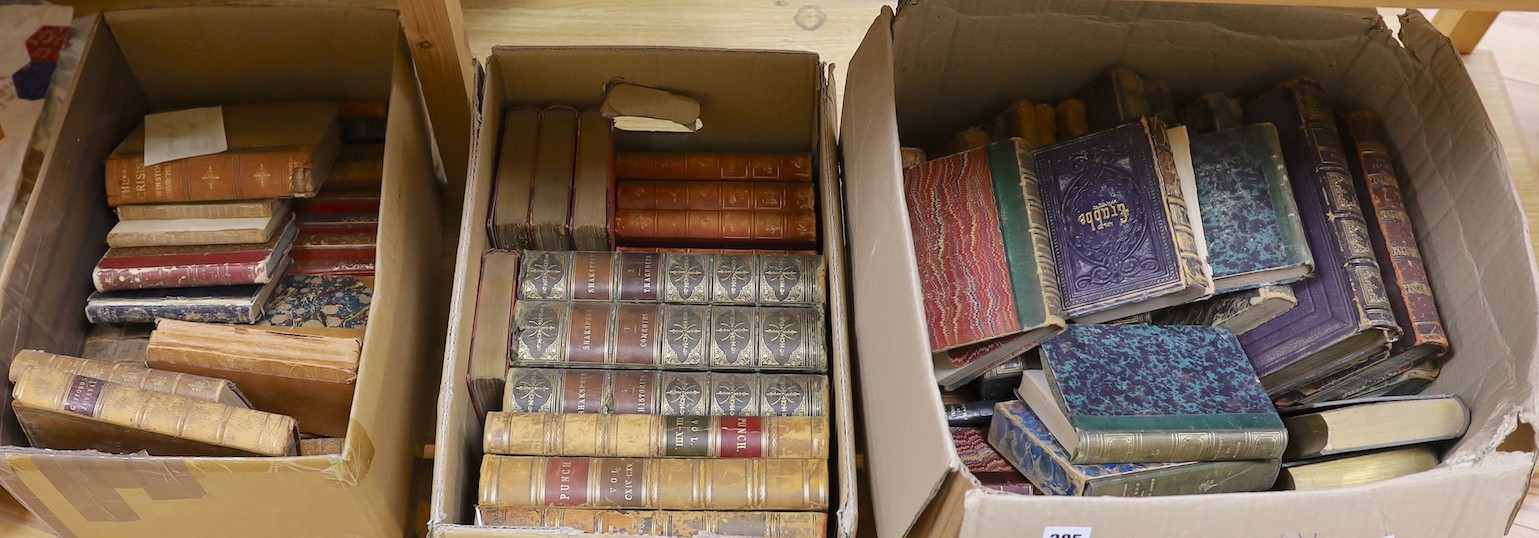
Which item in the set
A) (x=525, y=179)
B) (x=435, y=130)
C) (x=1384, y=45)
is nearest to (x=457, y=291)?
(x=525, y=179)

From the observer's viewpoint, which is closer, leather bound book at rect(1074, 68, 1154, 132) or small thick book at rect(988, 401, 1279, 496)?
small thick book at rect(988, 401, 1279, 496)

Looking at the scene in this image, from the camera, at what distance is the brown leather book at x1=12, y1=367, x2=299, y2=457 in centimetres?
111

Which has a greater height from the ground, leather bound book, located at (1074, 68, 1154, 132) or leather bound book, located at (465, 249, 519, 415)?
leather bound book, located at (1074, 68, 1154, 132)

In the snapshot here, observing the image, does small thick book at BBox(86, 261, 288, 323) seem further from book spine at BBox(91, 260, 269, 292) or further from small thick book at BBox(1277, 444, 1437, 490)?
small thick book at BBox(1277, 444, 1437, 490)

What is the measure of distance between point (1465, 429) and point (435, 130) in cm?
138

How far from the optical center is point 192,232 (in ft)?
4.41

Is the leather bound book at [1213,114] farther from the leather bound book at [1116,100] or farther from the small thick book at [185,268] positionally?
the small thick book at [185,268]

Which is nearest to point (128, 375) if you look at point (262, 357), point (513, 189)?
point (262, 357)

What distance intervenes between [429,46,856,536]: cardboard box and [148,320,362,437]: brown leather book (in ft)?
0.44

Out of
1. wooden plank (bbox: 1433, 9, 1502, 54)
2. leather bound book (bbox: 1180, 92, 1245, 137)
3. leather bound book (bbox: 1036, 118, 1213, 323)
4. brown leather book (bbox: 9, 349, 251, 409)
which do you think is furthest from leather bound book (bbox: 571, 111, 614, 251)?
wooden plank (bbox: 1433, 9, 1502, 54)

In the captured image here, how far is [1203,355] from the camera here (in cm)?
117

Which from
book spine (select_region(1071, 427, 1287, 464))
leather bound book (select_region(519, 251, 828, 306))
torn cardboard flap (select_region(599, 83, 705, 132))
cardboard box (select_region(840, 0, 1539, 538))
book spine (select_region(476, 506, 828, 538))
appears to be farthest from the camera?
torn cardboard flap (select_region(599, 83, 705, 132))

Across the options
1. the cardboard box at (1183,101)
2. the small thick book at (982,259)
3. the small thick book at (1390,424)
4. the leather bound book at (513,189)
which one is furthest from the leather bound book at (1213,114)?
the leather bound book at (513,189)

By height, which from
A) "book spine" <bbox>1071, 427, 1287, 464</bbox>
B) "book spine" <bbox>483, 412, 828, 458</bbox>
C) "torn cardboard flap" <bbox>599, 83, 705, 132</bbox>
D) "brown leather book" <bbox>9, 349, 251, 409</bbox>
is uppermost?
"torn cardboard flap" <bbox>599, 83, 705, 132</bbox>
